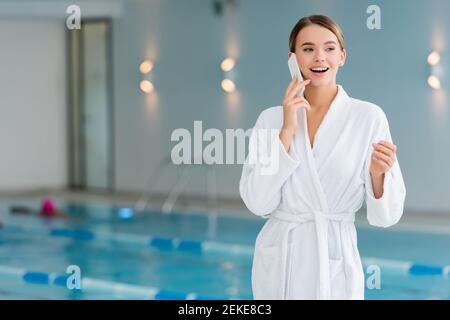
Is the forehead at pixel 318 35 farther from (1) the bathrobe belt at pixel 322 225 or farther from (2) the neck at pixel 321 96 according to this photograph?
(1) the bathrobe belt at pixel 322 225

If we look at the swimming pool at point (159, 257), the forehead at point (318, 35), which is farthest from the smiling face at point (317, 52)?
the swimming pool at point (159, 257)

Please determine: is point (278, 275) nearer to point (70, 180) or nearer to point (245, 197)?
point (245, 197)

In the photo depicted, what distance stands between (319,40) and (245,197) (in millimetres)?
442

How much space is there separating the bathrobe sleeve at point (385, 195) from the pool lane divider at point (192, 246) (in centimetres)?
566

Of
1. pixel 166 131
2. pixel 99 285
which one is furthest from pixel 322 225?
pixel 166 131

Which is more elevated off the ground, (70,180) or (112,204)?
(70,180)

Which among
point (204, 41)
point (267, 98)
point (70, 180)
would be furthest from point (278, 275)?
point (70, 180)

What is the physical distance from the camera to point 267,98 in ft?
41.1

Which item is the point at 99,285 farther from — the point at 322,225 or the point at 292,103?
the point at 292,103

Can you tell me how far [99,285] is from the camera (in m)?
7.53

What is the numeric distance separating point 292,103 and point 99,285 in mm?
5371

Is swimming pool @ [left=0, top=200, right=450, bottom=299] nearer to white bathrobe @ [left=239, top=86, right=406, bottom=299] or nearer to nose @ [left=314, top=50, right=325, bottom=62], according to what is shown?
white bathrobe @ [left=239, top=86, right=406, bottom=299]

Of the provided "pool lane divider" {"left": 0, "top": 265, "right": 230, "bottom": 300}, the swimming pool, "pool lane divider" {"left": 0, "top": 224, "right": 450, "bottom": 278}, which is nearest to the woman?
"pool lane divider" {"left": 0, "top": 265, "right": 230, "bottom": 300}

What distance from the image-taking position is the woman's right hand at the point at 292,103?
2398mm
